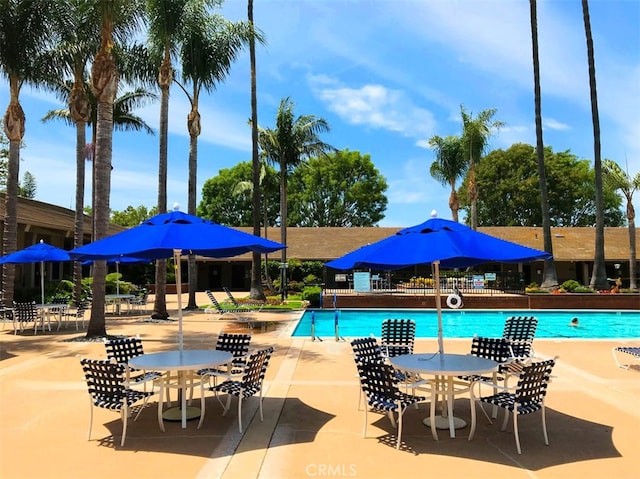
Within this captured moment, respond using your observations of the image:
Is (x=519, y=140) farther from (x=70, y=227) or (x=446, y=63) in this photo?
(x=70, y=227)

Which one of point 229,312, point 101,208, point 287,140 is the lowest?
point 229,312

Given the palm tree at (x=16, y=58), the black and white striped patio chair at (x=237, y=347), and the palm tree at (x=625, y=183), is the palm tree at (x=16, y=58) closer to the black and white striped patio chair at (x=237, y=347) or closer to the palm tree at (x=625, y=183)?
the black and white striped patio chair at (x=237, y=347)

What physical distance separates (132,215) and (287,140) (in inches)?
1514

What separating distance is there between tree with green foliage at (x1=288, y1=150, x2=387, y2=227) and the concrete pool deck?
4203 centimetres

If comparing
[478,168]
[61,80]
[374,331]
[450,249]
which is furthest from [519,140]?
[450,249]

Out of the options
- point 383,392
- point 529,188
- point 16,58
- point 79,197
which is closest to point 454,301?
point 383,392

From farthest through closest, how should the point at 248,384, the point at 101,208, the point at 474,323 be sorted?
the point at 474,323
the point at 101,208
the point at 248,384

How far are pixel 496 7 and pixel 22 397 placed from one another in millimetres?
13084

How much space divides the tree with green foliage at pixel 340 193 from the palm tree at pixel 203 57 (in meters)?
29.1

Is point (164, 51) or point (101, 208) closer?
point (101, 208)

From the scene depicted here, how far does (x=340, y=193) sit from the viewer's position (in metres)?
50.5

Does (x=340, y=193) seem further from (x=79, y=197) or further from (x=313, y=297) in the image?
(x=79, y=197)

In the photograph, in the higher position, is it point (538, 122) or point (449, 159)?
point (449, 159)

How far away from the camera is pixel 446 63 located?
15.2 meters
